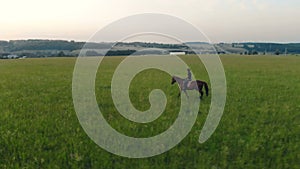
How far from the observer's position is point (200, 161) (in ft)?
19.3

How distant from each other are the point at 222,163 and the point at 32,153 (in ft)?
13.3

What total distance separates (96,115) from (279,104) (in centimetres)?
737

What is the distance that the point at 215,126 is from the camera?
26.7 ft

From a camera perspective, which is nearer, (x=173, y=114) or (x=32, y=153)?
(x=32, y=153)

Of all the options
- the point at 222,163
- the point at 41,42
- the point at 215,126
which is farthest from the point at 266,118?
the point at 41,42

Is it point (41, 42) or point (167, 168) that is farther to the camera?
point (41, 42)

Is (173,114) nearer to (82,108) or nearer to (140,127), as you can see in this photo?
(140,127)

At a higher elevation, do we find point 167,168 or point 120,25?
point 120,25

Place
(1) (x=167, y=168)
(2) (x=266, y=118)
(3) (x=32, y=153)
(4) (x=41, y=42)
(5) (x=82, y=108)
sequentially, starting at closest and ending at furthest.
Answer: (1) (x=167, y=168), (3) (x=32, y=153), (2) (x=266, y=118), (5) (x=82, y=108), (4) (x=41, y=42)

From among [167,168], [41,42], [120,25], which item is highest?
[41,42]

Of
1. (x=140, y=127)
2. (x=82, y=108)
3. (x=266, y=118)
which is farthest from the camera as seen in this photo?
(x=82, y=108)

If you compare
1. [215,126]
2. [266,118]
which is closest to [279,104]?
[266,118]

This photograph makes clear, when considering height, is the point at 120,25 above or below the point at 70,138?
above

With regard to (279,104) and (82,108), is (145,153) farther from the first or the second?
(279,104)
